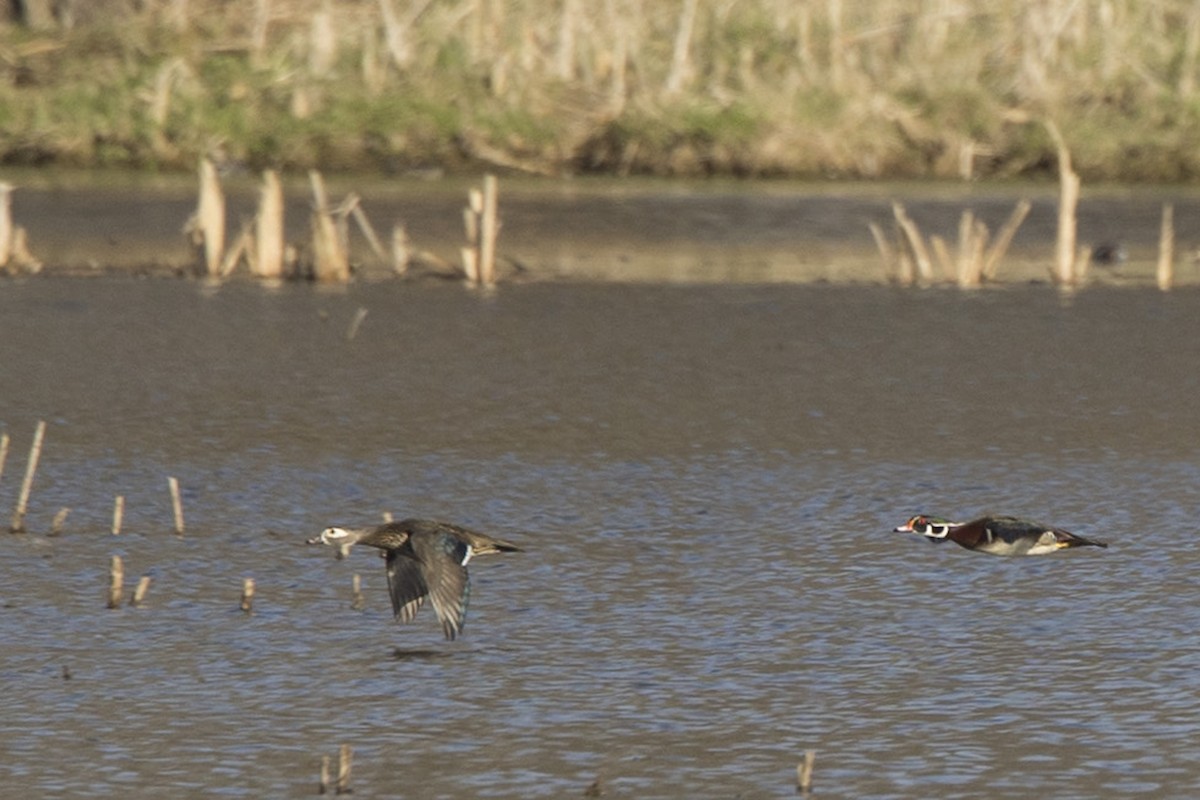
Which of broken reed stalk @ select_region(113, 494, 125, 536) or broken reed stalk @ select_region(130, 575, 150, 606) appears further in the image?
broken reed stalk @ select_region(113, 494, 125, 536)

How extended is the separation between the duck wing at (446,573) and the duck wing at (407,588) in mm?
14

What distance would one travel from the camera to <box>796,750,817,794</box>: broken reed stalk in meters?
4.96

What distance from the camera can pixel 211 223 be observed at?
45.5 ft

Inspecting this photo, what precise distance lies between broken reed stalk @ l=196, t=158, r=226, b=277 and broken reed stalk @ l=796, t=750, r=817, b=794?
935 centimetres

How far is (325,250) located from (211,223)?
2.27 feet

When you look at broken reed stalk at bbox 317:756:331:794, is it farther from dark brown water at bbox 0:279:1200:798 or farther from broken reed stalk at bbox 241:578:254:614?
broken reed stalk at bbox 241:578:254:614

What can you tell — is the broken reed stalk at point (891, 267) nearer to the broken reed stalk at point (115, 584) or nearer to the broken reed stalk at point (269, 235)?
the broken reed stalk at point (269, 235)

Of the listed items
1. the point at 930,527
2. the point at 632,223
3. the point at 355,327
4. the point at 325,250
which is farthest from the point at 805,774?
the point at 632,223

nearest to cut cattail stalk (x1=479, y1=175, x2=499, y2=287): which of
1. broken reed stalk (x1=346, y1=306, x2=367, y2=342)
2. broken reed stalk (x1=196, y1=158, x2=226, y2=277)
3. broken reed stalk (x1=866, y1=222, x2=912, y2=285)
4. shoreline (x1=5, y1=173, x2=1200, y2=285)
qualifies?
shoreline (x1=5, y1=173, x2=1200, y2=285)

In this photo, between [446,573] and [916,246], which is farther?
[916,246]

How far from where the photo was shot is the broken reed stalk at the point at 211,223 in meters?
13.8

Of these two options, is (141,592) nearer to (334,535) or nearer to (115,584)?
(115,584)

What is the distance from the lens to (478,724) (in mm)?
5523

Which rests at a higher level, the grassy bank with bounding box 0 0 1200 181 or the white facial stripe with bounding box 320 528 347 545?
the grassy bank with bounding box 0 0 1200 181
